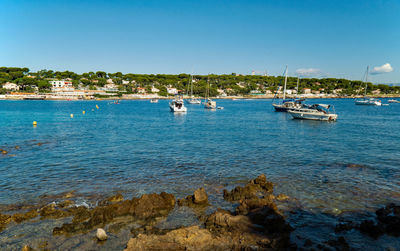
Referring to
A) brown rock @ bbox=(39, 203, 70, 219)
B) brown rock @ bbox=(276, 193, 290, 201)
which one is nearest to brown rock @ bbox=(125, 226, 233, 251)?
brown rock @ bbox=(39, 203, 70, 219)

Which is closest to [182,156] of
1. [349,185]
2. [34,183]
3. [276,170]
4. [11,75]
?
[276,170]

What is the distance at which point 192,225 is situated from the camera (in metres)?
11.0

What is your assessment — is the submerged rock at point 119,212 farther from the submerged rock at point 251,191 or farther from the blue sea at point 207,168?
the submerged rock at point 251,191

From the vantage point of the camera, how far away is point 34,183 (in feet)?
55.1

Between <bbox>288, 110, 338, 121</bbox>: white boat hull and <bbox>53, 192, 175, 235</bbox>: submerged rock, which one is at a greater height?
<bbox>288, 110, 338, 121</bbox>: white boat hull

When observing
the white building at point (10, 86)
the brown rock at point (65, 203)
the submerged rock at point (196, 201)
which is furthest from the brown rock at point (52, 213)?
the white building at point (10, 86)

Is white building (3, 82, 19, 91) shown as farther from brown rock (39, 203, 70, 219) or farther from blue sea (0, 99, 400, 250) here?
brown rock (39, 203, 70, 219)

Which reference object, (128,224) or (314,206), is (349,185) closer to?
(314,206)

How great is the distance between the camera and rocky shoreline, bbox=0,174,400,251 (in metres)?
9.19

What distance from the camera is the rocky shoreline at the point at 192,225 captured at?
9188mm

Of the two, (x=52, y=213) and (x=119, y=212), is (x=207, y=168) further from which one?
(x=52, y=213)

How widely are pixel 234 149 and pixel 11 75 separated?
8504 inches

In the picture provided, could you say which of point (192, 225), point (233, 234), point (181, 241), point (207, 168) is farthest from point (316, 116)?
point (181, 241)

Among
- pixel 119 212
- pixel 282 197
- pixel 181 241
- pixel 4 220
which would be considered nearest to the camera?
pixel 181 241
